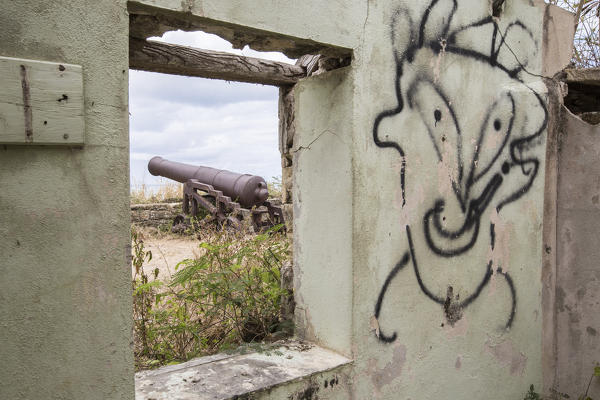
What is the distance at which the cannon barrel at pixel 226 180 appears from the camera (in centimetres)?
945

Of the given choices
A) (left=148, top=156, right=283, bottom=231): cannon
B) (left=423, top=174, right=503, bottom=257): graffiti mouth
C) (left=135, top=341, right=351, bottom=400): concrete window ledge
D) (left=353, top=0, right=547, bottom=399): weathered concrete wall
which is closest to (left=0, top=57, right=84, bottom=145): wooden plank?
(left=135, top=341, right=351, bottom=400): concrete window ledge

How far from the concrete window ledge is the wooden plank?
116cm

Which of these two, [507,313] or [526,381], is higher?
[507,313]

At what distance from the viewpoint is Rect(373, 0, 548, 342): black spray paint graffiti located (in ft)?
8.43

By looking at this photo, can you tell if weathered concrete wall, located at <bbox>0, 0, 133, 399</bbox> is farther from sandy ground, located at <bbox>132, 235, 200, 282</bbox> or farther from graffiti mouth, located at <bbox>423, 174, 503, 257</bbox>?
sandy ground, located at <bbox>132, 235, 200, 282</bbox>

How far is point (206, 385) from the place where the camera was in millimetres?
2162

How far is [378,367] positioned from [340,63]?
157cm

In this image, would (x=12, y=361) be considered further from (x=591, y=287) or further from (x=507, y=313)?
(x=591, y=287)

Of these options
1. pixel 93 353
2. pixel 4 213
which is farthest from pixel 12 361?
pixel 4 213

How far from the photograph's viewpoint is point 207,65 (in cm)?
312

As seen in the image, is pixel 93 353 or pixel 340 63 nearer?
pixel 93 353

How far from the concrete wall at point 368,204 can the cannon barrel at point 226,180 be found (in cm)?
590

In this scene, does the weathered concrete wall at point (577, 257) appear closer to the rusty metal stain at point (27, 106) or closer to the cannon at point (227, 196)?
the rusty metal stain at point (27, 106)

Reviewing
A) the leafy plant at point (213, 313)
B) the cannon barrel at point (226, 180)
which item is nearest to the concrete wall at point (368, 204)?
the leafy plant at point (213, 313)
